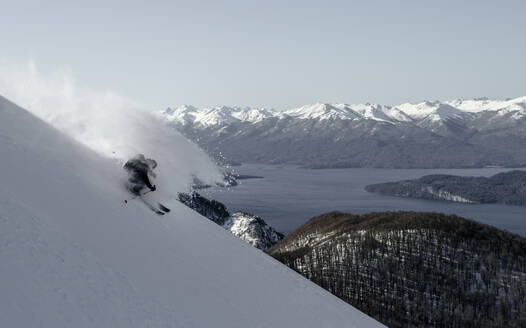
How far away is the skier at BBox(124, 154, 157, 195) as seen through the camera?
55.2 ft

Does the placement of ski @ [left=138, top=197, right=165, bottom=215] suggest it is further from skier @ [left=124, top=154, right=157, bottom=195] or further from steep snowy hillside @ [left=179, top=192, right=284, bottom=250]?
steep snowy hillside @ [left=179, top=192, right=284, bottom=250]

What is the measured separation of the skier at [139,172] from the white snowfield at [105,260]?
47 centimetres

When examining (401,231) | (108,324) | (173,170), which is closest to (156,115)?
(173,170)

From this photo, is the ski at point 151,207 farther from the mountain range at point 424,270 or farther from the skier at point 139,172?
the mountain range at point 424,270

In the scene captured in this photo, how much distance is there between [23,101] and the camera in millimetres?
20281

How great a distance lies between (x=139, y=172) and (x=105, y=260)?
5.64 meters

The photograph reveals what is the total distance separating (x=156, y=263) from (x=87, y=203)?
295cm

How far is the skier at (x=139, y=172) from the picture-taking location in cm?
1681

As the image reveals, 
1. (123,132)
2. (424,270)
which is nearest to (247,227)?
(424,270)

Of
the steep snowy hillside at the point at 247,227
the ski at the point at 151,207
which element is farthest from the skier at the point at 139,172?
the steep snowy hillside at the point at 247,227

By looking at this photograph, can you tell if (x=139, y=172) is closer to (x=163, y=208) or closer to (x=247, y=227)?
(x=163, y=208)

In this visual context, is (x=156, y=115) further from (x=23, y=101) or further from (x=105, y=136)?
(x=23, y=101)

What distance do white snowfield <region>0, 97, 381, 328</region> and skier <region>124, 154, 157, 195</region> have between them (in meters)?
0.47

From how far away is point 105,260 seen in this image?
1181cm
